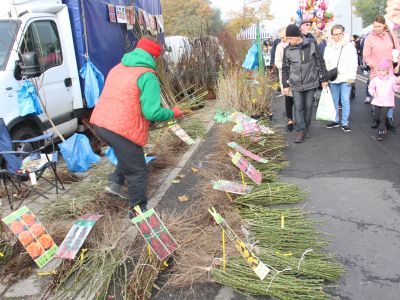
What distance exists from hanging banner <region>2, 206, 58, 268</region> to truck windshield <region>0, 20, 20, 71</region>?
2987 millimetres

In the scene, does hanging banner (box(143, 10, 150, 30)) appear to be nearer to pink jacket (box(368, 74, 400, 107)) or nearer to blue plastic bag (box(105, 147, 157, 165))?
blue plastic bag (box(105, 147, 157, 165))

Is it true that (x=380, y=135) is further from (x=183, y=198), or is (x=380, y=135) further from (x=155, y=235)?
(x=155, y=235)

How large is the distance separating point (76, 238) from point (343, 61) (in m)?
5.19

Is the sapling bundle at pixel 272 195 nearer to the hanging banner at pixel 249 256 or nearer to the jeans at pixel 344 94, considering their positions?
the hanging banner at pixel 249 256

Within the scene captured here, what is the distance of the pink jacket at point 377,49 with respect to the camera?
6.74 m

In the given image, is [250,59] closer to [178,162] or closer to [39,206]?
[178,162]

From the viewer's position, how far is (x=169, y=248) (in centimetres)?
309

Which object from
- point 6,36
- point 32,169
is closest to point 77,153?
point 32,169

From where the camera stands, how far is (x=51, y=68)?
612 cm

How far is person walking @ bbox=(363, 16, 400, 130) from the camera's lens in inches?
263

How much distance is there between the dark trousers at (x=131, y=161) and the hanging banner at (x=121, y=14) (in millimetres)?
4872

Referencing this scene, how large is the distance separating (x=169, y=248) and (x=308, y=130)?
4.66 m

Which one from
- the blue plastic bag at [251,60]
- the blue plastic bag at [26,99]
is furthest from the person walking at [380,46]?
the blue plastic bag at [26,99]

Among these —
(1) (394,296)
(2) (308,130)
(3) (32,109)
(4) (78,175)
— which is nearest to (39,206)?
(4) (78,175)
